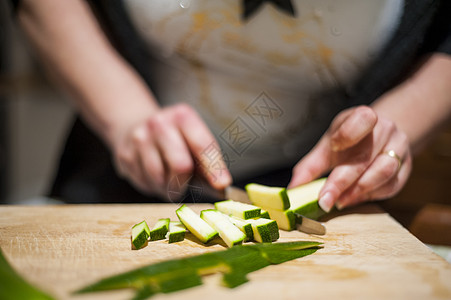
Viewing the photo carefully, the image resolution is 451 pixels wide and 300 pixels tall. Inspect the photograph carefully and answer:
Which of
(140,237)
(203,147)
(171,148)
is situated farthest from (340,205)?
(140,237)

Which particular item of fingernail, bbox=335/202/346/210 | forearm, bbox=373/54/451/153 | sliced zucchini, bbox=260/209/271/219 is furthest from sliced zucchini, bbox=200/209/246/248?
forearm, bbox=373/54/451/153

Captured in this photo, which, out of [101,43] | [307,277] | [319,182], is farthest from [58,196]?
[307,277]

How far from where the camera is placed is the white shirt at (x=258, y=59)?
174cm

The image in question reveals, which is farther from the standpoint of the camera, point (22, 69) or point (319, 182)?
point (22, 69)

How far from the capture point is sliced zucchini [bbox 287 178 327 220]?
4.63 feet

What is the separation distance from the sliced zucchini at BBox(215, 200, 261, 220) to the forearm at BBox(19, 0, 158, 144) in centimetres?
53

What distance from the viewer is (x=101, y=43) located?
6.01 feet

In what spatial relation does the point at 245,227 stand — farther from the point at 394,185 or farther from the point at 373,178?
the point at 394,185

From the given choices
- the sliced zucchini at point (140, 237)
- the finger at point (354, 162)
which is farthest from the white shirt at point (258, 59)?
the sliced zucchini at point (140, 237)

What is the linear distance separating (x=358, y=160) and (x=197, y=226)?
2.24ft

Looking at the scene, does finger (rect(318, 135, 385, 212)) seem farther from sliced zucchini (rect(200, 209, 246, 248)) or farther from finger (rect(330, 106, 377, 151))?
sliced zucchini (rect(200, 209, 246, 248))

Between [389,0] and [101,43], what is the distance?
126 centimetres

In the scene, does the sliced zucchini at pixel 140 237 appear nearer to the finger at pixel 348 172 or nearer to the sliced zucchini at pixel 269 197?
the sliced zucchini at pixel 269 197

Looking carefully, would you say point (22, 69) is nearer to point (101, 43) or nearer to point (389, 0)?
point (101, 43)
